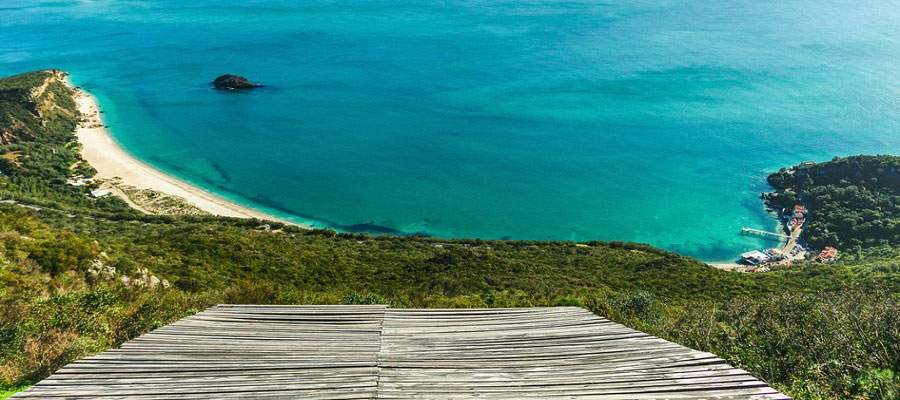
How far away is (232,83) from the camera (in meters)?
77.9

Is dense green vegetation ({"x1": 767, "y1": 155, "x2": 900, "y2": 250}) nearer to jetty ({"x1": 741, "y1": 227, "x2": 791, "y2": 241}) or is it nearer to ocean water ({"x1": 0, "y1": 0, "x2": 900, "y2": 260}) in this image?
jetty ({"x1": 741, "y1": 227, "x2": 791, "y2": 241})

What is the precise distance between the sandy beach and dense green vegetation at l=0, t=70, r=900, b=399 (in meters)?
5.27

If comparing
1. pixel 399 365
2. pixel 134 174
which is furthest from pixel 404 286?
pixel 134 174

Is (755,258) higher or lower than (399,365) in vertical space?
lower

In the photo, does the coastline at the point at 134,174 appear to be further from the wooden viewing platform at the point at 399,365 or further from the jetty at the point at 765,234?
the jetty at the point at 765,234

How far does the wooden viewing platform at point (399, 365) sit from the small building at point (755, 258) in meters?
40.3

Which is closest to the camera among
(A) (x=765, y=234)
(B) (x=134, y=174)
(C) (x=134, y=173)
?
(A) (x=765, y=234)

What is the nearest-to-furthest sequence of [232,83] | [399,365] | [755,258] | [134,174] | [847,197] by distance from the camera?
[399,365]
[755,258]
[847,197]
[134,174]
[232,83]

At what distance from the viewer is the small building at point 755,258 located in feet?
134

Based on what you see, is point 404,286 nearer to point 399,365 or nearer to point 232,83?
point 399,365

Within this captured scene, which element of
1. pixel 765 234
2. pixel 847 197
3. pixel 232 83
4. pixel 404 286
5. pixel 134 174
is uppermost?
pixel 232 83

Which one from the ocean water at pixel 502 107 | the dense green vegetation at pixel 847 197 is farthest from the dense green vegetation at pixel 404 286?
the ocean water at pixel 502 107

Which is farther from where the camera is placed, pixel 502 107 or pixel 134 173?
pixel 502 107

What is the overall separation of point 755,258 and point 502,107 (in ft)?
127
